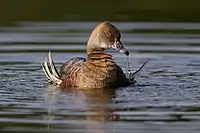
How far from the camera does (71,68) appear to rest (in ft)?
46.7

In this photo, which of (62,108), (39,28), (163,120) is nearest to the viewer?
(163,120)

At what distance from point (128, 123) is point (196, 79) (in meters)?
3.32

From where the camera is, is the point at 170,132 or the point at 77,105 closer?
the point at 170,132

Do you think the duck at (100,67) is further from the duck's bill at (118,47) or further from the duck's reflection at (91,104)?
the duck's reflection at (91,104)

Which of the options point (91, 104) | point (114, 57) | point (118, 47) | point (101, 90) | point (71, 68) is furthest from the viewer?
point (114, 57)

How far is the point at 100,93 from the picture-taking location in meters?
13.4

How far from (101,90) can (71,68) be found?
0.74 meters

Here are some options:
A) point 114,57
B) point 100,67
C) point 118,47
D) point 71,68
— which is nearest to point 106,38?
point 118,47

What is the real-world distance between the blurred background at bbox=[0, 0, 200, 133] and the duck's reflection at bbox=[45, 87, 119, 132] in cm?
1

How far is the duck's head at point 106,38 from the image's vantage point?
545 inches

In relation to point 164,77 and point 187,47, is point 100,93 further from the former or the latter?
point 187,47

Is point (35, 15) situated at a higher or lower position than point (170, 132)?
higher

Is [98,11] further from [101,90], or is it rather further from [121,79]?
[101,90]

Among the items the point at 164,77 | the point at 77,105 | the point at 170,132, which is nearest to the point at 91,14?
the point at 164,77
